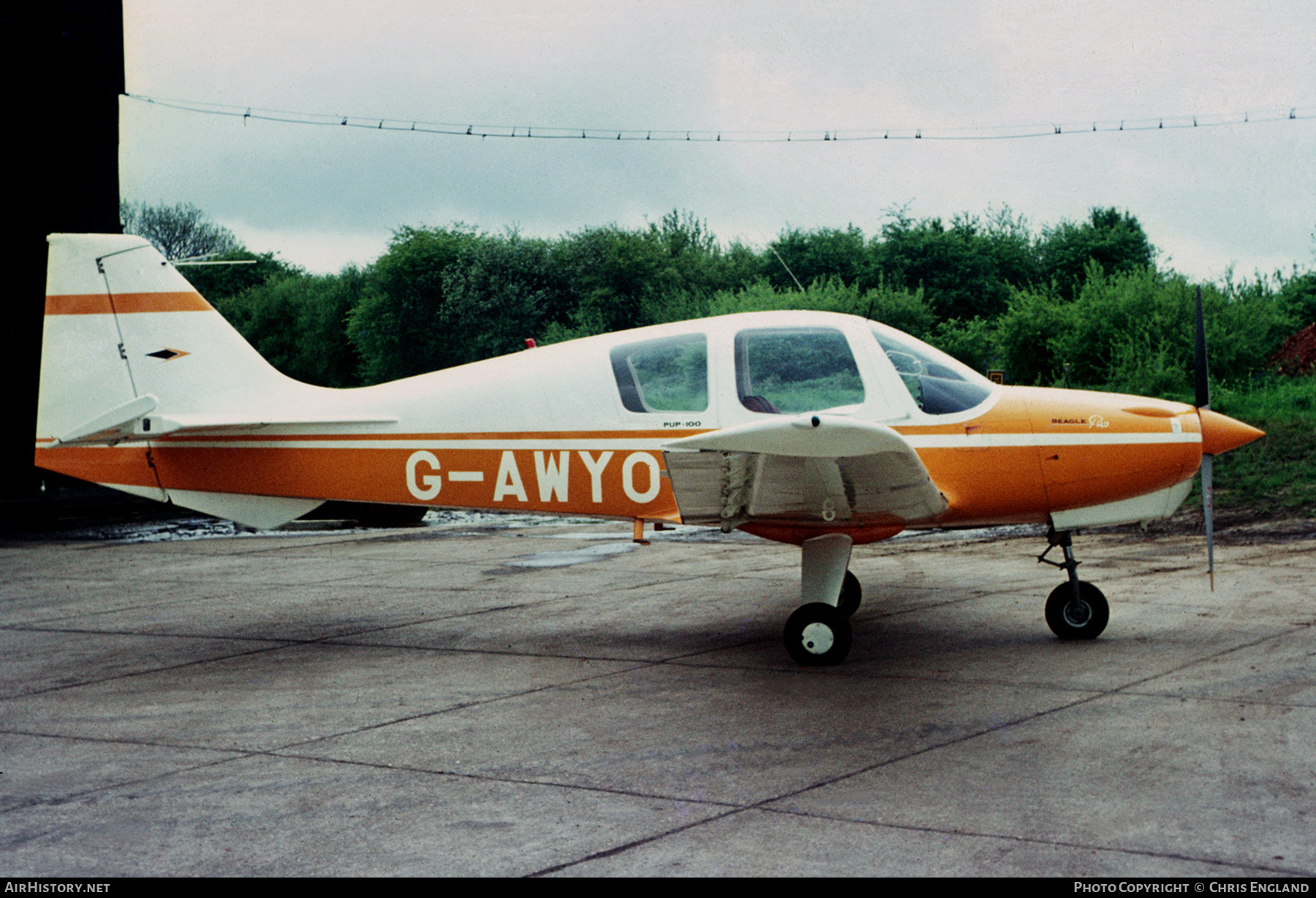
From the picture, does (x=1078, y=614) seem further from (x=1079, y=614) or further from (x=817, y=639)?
(x=817, y=639)

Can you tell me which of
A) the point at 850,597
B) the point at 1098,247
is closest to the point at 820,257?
the point at 1098,247

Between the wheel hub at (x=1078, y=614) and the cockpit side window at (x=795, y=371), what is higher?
the cockpit side window at (x=795, y=371)

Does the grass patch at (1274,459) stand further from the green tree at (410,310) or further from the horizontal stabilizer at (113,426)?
the green tree at (410,310)

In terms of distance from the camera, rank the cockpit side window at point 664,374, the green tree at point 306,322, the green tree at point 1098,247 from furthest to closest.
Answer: the green tree at point 306,322 → the green tree at point 1098,247 → the cockpit side window at point 664,374

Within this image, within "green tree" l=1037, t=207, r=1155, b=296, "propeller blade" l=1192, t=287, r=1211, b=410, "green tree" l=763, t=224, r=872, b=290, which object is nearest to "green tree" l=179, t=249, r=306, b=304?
"green tree" l=763, t=224, r=872, b=290

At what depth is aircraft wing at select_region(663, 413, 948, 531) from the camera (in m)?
5.66

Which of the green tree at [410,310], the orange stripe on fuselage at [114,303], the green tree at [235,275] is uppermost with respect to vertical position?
the green tree at [235,275]

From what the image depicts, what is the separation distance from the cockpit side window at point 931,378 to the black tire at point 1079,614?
4.76 ft

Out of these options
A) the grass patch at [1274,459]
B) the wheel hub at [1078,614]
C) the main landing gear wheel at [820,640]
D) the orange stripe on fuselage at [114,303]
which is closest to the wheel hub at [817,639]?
the main landing gear wheel at [820,640]

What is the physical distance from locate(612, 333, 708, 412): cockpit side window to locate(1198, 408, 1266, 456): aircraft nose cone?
3317 mm

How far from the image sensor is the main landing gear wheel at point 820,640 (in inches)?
273

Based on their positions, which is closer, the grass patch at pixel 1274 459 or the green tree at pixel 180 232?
the grass patch at pixel 1274 459

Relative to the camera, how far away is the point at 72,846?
13.5 feet

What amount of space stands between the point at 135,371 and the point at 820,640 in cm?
550
